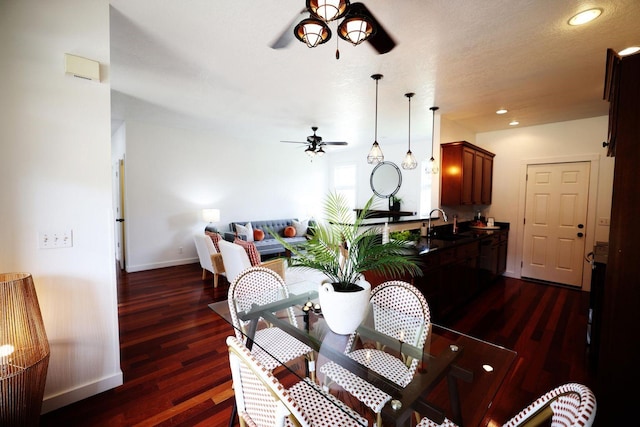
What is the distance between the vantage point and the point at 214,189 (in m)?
6.05

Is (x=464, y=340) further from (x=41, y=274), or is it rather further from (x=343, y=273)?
(x=41, y=274)

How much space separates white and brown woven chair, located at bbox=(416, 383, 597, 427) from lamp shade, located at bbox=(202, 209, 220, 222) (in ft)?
18.0

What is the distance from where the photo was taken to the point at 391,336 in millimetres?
1670

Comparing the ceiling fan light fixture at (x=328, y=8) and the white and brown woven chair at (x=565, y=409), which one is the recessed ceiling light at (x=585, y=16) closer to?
the ceiling fan light fixture at (x=328, y=8)

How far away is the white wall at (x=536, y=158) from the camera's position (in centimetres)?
417

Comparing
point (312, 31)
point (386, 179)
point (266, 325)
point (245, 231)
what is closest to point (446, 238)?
point (266, 325)

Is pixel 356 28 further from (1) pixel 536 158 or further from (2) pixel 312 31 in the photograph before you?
(1) pixel 536 158

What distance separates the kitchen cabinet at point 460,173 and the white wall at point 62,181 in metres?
4.22

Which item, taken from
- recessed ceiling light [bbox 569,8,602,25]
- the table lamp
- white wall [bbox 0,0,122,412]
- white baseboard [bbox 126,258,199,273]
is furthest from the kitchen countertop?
white baseboard [bbox 126,258,199,273]

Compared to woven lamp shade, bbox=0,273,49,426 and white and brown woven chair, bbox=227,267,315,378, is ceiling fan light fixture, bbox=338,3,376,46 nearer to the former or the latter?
white and brown woven chair, bbox=227,267,315,378

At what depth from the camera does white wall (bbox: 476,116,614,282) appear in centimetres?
417

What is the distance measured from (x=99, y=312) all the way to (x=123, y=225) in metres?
4.15

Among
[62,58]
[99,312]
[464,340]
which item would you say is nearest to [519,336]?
[464,340]

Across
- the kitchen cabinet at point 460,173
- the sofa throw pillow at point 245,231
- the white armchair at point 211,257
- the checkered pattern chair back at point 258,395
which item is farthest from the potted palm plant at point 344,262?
the sofa throw pillow at point 245,231
